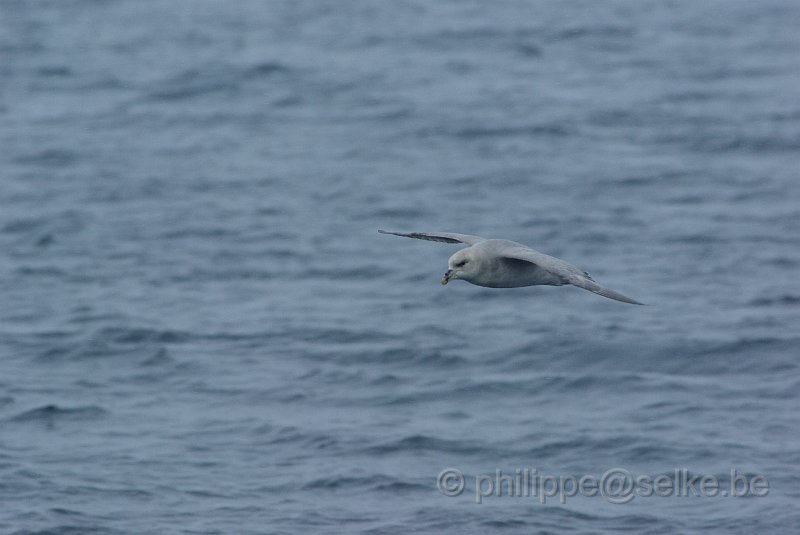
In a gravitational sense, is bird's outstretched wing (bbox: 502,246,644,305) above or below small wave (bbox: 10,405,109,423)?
above

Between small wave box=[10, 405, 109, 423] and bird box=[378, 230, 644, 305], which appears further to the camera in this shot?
small wave box=[10, 405, 109, 423]

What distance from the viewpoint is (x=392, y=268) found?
72.6 ft

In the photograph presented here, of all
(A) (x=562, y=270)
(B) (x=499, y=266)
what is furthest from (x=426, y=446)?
(A) (x=562, y=270)

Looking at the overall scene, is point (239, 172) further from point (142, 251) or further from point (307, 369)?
point (307, 369)

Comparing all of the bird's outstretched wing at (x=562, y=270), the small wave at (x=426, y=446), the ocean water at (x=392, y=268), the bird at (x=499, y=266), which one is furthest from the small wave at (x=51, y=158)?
the bird's outstretched wing at (x=562, y=270)

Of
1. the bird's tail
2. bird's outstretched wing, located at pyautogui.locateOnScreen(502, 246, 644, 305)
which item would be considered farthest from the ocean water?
the bird's tail

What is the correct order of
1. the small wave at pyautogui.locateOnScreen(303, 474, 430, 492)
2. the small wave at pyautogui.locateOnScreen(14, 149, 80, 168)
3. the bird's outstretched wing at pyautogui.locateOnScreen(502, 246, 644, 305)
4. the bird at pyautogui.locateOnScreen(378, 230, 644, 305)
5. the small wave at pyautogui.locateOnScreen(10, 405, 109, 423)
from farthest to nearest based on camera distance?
the small wave at pyautogui.locateOnScreen(14, 149, 80, 168), the small wave at pyautogui.locateOnScreen(10, 405, 109, 423), the small wave at pyautogui.locateOnScreen(303, 474, 430, 492), the bird at pyautogui.locateOnScreen(378, 230, 644, 305), the bird's outstretched wing at pyautogui.locateOnScreen(502, 246, 644, 305)

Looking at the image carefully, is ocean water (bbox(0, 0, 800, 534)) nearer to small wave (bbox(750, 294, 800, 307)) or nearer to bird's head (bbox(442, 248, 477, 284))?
small wave (bbox(750, 294, 800, 307))

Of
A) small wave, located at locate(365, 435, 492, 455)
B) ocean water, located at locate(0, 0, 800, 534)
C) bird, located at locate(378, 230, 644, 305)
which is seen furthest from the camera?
small wave, located at locate(365, 435, 492, 455)

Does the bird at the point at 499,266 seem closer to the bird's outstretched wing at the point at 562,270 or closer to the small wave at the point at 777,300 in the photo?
the bird's outstretched wing at the point at 562,270

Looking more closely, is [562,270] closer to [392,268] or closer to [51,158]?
[392,268]

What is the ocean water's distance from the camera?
617 inches

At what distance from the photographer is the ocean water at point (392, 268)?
1567 centimetres

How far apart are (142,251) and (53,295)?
73.2 inches
